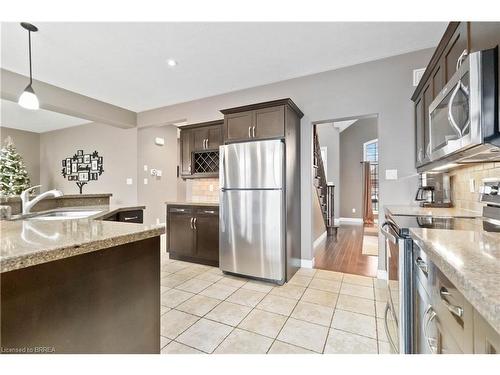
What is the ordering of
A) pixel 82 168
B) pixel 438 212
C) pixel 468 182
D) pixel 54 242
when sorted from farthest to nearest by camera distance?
pixel 82 168
pixel 468 182
pixel 438 212
pixel 54 242

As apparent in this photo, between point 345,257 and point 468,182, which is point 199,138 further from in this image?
point 468,182

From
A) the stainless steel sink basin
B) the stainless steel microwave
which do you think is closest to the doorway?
the stainless steel microwave

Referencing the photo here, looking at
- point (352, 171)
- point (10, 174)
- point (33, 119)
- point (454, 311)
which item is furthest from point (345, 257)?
point (33, 119)

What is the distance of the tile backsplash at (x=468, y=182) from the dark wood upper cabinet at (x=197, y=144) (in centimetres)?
284

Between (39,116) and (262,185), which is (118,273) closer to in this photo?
(262,185)

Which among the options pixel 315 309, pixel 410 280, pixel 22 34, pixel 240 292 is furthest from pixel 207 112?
pixel 410 280

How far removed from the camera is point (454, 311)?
659 millimetres

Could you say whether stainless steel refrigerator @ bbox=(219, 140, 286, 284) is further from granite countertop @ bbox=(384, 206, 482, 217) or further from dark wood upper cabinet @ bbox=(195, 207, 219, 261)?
granite countertop @ bbox=(384, 206, 482, 217)

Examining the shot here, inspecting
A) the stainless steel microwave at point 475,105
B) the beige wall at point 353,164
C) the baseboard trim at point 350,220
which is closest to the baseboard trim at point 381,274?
the stainless steel microwave at point 475,105

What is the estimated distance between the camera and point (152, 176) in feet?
17.4

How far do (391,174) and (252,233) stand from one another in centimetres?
178

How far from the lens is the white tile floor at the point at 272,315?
1623mm

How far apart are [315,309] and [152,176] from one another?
176 inches

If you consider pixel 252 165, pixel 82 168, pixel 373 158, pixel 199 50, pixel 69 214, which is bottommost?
pixel 69 214
